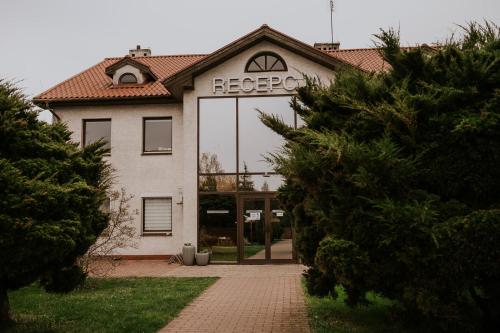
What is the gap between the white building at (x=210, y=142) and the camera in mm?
17922

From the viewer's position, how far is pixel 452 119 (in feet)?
18.2

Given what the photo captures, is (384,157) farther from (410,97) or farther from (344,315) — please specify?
(344,315)

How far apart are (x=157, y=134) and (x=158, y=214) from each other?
3361 millimetres

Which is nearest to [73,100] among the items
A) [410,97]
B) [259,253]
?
[259,253]

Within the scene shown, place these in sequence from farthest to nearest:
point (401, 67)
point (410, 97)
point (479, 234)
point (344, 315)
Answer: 1. point (344, 315)
2. point (401, 67)
3. point (410, 97)
4. point (479, 234)

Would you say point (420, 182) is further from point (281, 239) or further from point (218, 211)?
point (218, 211)

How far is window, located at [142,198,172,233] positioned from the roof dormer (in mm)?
5405

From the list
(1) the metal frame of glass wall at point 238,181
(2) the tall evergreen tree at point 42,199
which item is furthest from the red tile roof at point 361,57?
(2) the tall evergreen tree at point 42,199

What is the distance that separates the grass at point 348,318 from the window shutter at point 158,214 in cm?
1102

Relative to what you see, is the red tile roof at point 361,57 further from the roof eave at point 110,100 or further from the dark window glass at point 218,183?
the roof eave at point 110,100

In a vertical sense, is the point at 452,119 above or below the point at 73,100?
below

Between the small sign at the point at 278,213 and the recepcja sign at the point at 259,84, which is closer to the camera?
the small sign at the point at 278,213

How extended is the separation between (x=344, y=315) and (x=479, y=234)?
359cm

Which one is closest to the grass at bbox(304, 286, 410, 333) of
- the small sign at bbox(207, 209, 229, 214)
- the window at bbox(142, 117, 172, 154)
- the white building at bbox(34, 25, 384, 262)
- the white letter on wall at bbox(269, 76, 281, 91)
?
the white building at bbox(34, 25, 384, 262)
